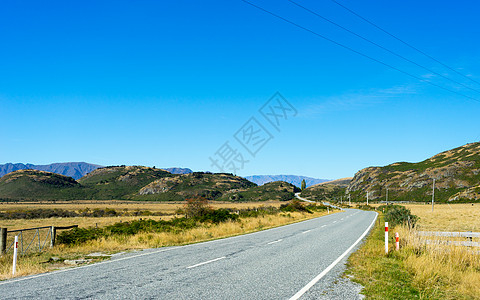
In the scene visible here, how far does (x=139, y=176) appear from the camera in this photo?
191 meters

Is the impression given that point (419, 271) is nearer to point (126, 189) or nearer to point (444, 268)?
point (444, 268)

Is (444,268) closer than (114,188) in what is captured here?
Yes

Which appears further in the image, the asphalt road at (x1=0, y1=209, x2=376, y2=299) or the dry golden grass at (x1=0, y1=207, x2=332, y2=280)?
the dry golden grass at (x1=0, y1=207, x2=332, y2=280)

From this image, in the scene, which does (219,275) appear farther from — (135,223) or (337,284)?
(135,223)

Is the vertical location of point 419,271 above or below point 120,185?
above

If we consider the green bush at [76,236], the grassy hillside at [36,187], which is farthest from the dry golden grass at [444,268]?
the grassy hillside at [36,187]

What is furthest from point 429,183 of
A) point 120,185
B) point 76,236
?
point 120,185

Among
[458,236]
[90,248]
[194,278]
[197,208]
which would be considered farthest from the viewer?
[197,208]

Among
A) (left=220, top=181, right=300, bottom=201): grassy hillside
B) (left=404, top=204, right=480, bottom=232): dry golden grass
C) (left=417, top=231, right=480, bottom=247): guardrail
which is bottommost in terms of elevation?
(left=220, top=181, right=300, bottom=201): grassy hillside

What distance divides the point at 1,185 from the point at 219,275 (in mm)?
175373

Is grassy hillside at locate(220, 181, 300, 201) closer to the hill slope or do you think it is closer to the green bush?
Result: the hill slope

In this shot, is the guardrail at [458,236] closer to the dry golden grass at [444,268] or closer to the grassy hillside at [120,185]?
the dry golden grass at [444,268]

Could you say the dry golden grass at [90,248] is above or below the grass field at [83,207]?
above

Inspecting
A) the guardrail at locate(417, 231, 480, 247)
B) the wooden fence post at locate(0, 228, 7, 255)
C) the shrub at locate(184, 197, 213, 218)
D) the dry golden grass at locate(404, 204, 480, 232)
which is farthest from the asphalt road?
the shrub at locate(184, 197, 213, 218)
